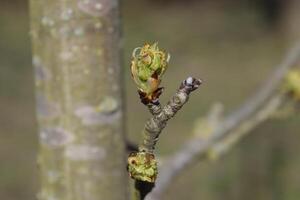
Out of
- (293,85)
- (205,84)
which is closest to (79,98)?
(293,85)

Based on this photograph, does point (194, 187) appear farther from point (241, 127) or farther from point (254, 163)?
point (241, 127)

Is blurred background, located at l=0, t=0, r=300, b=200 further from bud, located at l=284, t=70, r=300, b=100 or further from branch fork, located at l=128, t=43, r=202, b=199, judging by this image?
branch fork, located at l=128, t=43, r=202, b=199

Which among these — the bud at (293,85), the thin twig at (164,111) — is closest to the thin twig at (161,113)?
the thin twig at (164,111)

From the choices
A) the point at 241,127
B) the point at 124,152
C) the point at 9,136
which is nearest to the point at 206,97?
the point at 9,136

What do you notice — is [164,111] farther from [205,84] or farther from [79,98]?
[205,84]

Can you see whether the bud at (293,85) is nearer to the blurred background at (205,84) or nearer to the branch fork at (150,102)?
the branch fork at (150,102)

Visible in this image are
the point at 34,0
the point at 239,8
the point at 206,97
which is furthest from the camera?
the point at 239,8
